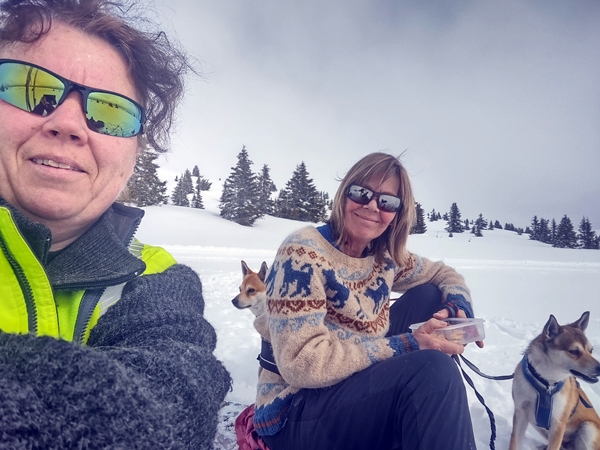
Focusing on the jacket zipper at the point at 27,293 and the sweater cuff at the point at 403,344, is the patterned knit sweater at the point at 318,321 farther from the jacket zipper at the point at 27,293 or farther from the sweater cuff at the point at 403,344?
the jacket zipper at the point at 27,293

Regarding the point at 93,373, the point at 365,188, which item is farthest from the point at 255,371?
the point at 93,373

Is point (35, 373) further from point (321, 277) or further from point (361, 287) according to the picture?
point (361, 287)

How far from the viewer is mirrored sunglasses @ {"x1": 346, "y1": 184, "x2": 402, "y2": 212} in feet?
7.61

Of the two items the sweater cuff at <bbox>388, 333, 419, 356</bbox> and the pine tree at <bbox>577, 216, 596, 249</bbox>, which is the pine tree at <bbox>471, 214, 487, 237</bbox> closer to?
the pine tree at <bbox>577, 216, 596, 249</bbox>

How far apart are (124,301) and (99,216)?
378 millimetres

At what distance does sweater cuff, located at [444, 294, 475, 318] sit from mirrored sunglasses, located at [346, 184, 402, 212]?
2.81 ft

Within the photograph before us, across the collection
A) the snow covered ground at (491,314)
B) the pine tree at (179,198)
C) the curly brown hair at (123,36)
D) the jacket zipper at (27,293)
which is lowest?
the snow covered ground at (491,314)

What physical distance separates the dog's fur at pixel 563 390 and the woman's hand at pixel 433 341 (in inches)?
60.7

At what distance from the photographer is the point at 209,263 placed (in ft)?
40.7

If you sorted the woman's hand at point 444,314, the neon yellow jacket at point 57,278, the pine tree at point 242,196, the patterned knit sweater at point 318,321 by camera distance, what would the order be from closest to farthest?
the neon yellow jacket at point 57,278 → the patterned knit sweater at point 318,321 → the woman's hand at point 444,314 → the pine tree at point 242,196

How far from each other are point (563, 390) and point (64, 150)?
12.9ft

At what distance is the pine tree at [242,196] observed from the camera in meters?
29.8

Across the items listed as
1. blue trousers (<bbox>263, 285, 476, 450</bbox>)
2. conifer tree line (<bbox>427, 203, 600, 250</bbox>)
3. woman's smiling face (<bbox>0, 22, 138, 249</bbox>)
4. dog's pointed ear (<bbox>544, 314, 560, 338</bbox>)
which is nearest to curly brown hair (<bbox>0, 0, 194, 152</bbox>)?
woman's smiling face (<bbox>0, 22, 138, 249</bbox>)

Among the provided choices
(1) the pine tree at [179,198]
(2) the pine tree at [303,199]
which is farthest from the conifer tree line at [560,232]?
(1) the pine tree at [179,198]
